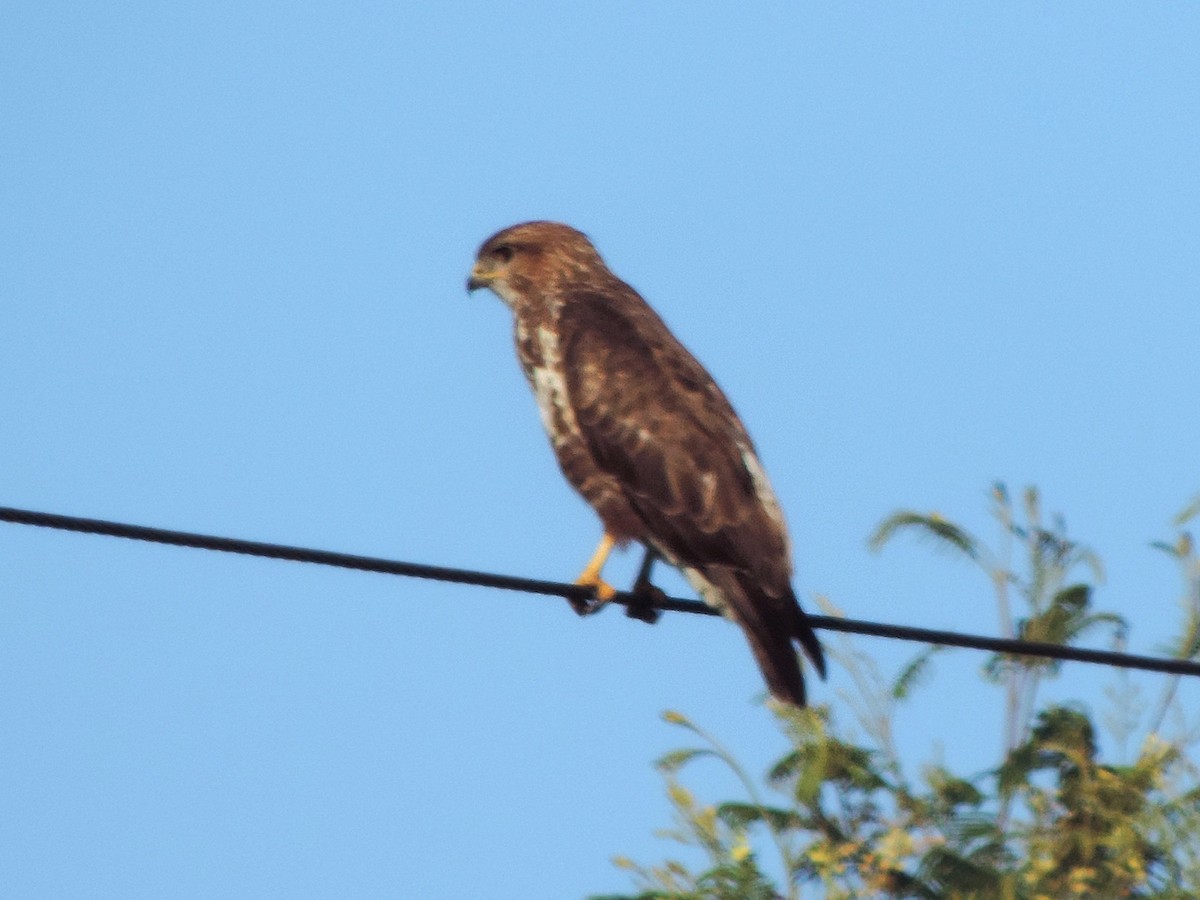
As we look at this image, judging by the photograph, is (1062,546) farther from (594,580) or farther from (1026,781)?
(594,580)

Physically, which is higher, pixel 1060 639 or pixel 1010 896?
pixel 1060 639

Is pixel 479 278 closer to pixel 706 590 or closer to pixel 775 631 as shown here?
pixel 706 590

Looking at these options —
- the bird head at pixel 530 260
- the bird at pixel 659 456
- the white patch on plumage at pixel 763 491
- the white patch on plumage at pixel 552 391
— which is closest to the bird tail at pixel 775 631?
the bird at pixel 659 456

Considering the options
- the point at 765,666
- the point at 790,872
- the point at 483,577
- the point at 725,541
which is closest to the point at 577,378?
the point at 725,541

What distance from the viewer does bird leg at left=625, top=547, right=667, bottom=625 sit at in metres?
8.70

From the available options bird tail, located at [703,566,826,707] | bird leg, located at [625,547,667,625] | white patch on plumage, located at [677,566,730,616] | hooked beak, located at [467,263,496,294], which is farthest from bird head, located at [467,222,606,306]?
bird tail, located at [703,566,826,707]

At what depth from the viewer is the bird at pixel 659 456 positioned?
795cm

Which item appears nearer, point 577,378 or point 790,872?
point 577,378

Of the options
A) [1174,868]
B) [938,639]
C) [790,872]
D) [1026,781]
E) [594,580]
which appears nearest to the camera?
[938,639]

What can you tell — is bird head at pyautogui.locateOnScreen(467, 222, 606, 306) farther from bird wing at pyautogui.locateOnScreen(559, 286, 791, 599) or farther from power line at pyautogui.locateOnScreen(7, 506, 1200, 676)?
power line at pyautogui.locateOnScreen(7, 506, 1200, 676)

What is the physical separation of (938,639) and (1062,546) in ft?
28.9

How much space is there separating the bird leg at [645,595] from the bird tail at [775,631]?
595 millimetres

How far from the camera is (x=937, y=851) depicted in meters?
13.2

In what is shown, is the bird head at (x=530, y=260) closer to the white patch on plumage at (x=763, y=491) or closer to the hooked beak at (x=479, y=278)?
the hooked beak at (x=479, y=278)
